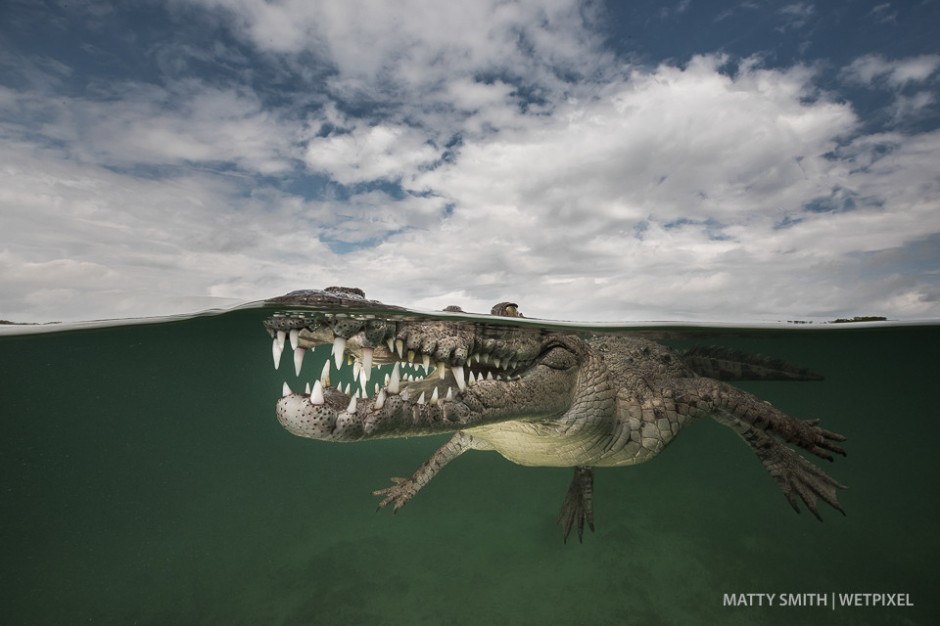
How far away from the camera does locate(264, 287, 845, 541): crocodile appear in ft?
8.14

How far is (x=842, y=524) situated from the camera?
A: 36.2ft

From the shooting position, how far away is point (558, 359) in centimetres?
383

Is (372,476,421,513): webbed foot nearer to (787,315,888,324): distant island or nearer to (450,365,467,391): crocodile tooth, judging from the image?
(450,365,467,391): crocodile tooth

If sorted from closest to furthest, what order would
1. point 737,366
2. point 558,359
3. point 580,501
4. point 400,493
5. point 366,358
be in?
point 366,358
point 558,359
point 400,493
point 580,501
point 737,366

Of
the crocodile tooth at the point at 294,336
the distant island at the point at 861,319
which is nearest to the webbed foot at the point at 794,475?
the crocodile tooth at the point at 294,336

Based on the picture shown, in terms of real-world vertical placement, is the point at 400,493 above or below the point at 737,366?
below

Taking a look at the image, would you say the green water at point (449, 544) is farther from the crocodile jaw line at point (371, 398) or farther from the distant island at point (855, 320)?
the crocodile jaw line at point (371, 398)

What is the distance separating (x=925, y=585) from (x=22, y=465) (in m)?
33.9

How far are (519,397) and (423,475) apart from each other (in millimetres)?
3020

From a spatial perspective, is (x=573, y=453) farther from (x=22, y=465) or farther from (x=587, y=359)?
(x=22, y=465)

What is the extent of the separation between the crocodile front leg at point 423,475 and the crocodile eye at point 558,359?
6.67 ft

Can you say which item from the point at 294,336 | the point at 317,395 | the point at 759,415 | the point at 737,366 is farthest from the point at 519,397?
the point at 737,366

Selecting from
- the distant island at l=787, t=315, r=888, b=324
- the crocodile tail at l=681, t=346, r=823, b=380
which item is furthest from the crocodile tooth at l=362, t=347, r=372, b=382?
the distant island at l=787, t=315, r=888, b=324

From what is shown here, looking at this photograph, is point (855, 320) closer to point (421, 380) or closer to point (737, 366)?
point (737, 366)
